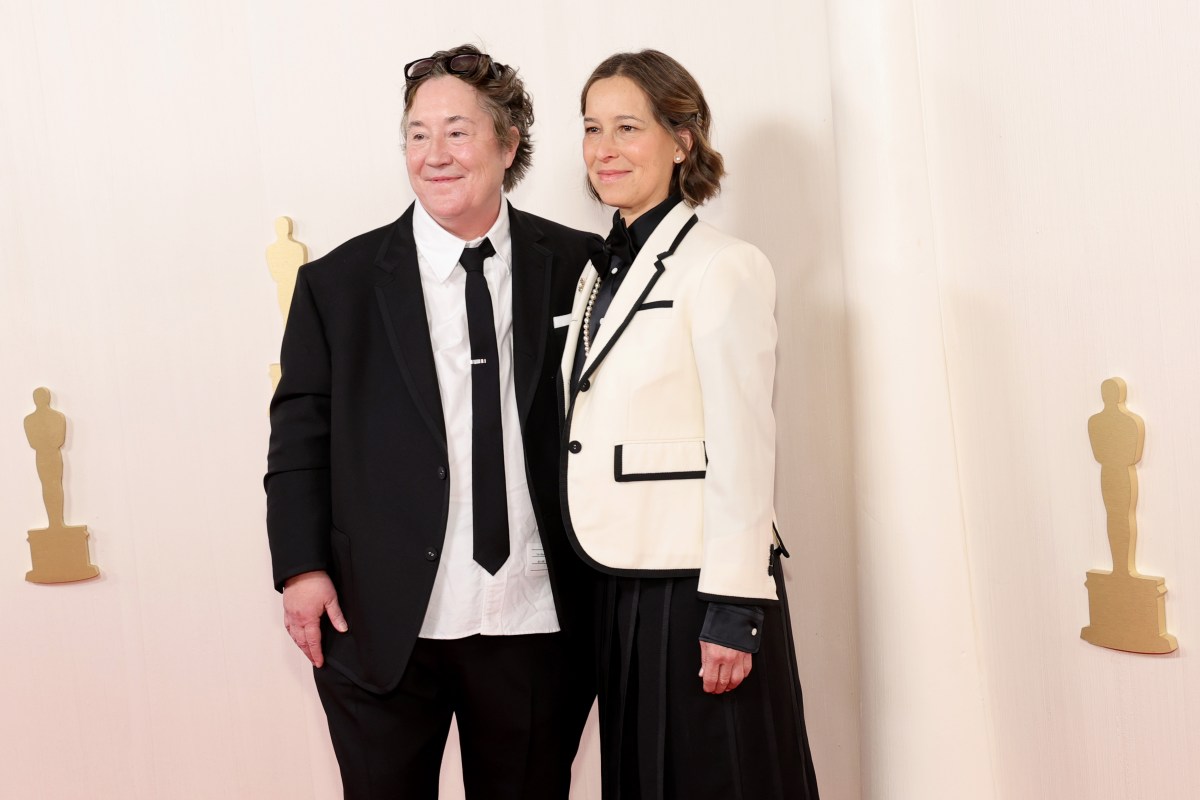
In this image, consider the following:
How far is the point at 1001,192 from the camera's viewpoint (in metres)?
2.03

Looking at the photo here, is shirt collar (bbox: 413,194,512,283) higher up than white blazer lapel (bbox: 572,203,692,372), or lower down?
higher up

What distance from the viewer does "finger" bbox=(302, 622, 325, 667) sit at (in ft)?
6.40

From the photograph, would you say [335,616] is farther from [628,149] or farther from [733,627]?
[628,149]

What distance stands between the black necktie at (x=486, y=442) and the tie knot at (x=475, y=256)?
4 cm

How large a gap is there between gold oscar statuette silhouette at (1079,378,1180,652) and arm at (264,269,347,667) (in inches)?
55.1

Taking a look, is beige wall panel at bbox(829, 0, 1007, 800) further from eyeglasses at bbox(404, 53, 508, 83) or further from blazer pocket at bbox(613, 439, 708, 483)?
eyeglasses at bbox(404, 53, 508, 83)

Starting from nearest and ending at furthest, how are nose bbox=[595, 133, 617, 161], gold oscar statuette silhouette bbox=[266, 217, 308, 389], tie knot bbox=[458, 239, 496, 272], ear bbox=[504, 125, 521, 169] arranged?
nose bbox=[595, 133, 617, 161] < tie knot bbox=[458, 239, 496, 272] < ear bbox=[504, 125, 521, 169] < gold oscar statuette silhouette bbox=[266, 217, 308, 389]

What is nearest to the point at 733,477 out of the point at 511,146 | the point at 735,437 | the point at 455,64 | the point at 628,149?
the point at 735,437

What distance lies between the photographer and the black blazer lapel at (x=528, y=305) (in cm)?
196

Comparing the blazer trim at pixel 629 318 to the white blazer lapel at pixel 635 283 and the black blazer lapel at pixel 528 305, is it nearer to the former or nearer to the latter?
the white blazer lapel at pixel 635 283

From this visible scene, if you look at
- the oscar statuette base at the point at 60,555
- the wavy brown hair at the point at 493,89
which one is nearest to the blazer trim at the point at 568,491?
the wavy brown hair at the point at 493,89

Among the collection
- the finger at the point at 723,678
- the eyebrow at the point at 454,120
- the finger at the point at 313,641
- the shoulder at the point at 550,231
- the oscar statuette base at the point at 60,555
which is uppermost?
the eyebrow at the point at 454,120

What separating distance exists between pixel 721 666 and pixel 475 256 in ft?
2.92

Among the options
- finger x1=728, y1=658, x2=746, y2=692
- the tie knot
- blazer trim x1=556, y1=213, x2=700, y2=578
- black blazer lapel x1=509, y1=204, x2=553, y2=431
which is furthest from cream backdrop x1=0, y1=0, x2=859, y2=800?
finger x1=728, y1=658, x2=746, y2=692
